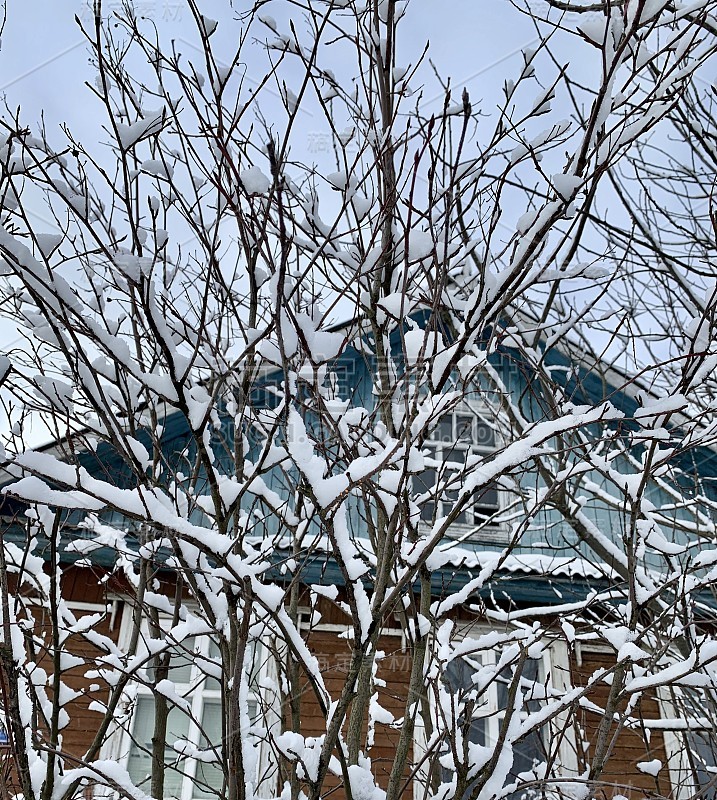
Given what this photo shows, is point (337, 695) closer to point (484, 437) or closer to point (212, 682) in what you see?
point (212, 682)

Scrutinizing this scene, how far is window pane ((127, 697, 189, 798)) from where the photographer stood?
18.4 feet

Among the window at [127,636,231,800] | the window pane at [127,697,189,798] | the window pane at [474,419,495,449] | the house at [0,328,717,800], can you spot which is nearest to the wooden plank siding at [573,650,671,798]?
the window pane at [474,419,495,449]

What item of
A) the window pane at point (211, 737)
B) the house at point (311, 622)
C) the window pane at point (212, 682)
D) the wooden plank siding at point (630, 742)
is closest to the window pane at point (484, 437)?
the wooden plank siding at point (630, 742)

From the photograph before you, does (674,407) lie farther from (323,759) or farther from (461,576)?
(461,576)

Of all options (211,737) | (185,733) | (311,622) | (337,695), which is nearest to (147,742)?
(185,733)

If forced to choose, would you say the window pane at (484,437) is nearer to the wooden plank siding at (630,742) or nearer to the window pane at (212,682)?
the wooden plank siding at (630,742)

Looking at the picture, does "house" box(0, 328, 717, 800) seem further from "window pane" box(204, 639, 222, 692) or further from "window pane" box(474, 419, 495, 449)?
"window pane" box(474, 419, 495, 449)

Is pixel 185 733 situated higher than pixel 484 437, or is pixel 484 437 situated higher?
pixel 484 437

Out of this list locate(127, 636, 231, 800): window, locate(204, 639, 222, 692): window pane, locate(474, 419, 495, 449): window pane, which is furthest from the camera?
locate(474, 419, 495, 449): window pane

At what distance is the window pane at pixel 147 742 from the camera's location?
221 inches

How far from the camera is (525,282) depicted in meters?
2.09

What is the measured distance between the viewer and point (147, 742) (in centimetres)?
583

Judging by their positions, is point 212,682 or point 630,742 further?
point 212,682

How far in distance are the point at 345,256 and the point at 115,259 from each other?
2.37 ft
